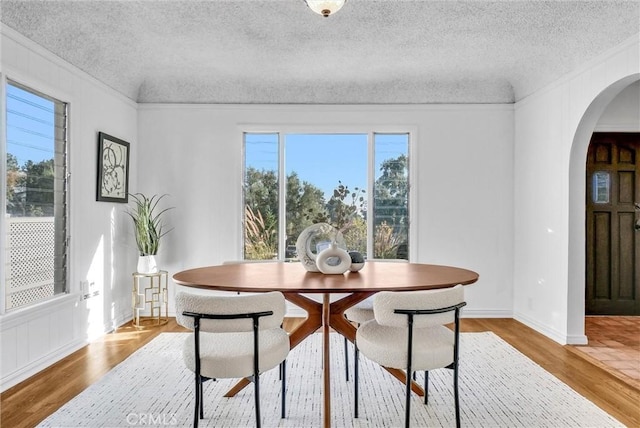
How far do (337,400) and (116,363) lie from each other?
5.83 ft

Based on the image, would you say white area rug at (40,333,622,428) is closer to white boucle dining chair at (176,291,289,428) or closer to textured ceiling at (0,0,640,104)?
white boucle dining chair at (176,291,289,428)

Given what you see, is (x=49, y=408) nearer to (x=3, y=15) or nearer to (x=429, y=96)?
(x=3, y=15)

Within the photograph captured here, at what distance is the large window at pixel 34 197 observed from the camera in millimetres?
2877

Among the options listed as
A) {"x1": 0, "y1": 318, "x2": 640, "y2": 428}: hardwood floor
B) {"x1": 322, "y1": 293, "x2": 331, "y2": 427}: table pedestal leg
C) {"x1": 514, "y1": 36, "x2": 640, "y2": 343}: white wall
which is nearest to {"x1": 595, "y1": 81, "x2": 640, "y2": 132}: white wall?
{"x1": 514, "y1": 36, "x2": 640, "y2": 343}: white wall

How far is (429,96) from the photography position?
15.4ft

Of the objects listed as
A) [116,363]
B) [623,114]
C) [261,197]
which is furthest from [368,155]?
[116,363]

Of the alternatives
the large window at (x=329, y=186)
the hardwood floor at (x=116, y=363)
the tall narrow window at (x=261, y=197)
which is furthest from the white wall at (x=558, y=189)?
the tall narrow window at (x=261, y=197)

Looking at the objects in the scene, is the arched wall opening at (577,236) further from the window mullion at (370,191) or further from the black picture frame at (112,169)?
the black picture frame at (112,169)

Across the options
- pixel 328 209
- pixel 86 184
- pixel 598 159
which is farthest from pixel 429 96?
pixel 86 184

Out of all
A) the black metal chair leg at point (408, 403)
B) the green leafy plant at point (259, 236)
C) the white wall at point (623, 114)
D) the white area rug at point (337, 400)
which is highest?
the white wall at point (623, 114)

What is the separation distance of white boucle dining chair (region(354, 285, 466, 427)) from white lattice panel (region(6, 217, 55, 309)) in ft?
7.86

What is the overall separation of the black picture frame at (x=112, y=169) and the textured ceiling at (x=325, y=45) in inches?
22.7

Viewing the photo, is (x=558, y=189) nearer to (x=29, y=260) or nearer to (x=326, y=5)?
(x=326, y=5)

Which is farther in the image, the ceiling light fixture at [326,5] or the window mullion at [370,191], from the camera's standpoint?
the window mullion at [370,191]
